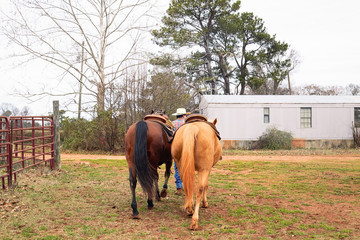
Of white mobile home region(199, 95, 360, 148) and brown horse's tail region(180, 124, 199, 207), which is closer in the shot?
brown horse's tail region(180, 124, 199, 207)

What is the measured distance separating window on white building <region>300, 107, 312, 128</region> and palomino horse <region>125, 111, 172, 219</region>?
51.7 ft

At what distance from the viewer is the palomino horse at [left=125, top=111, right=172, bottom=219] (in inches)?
205

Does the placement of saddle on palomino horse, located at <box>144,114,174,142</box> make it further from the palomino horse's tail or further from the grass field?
the grass field

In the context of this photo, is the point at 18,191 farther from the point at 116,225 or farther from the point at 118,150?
the point at 118,150

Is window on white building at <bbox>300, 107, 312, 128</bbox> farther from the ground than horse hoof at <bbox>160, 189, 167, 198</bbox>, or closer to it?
farther from the ground

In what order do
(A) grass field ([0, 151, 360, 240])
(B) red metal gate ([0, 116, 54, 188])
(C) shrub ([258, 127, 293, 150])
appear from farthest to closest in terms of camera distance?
(C) shrub ([258, 127, 293, 150]), (B) red metal gate ([0, 116, 54, 188]), (A) grass field ([0, 151, 360, 240])

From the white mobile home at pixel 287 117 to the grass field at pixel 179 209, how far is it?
9.70m

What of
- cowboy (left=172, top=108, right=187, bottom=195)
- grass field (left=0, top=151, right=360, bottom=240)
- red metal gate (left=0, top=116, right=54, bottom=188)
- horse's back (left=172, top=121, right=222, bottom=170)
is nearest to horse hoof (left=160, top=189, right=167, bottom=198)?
grass field (left=0, top=151, right=360, bottom=240)

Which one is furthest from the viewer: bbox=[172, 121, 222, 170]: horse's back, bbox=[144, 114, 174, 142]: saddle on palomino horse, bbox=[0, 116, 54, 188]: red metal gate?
bbox=[0, 116, 54, 188]: red metal gate

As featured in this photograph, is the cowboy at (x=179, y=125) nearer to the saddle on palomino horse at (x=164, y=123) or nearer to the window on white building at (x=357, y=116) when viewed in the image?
the saddle on palomino horse at (x=164, y=123)

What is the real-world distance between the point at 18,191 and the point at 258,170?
7.28 metres

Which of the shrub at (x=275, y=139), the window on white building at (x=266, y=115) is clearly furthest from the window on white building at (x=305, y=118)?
the window on white building at (x=266, y=115)

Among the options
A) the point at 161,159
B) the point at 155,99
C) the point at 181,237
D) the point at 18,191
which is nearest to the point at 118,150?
the point at 155,99

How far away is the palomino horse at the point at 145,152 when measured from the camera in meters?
5.21
